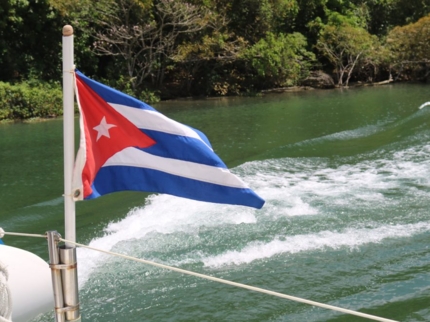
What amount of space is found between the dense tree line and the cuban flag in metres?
22.2

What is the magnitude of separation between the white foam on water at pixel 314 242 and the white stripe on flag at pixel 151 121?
3.14m

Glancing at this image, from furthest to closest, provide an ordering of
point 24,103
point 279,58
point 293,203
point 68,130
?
point 279,58, point 24,103, point 293,203, point 68,130

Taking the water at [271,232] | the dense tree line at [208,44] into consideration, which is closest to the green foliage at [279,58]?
the dense tree line at [208,44]

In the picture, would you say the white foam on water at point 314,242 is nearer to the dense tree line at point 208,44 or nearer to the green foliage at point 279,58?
the dense tree line at point 208,44

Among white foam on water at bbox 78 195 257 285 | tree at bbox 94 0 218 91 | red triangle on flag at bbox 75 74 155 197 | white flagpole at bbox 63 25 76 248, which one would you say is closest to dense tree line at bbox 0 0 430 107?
tree at bbox 94 0 218 91

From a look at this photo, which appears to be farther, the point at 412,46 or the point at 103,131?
the point at 412,46

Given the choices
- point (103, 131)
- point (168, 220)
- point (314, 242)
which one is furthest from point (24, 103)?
point (103, 131)

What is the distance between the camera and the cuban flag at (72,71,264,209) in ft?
11.4

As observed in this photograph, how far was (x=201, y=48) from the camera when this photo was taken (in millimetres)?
26969

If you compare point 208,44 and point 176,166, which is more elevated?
point 208,44

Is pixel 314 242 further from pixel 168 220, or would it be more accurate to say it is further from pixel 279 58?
pixel 279 58

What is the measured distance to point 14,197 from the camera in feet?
32.3

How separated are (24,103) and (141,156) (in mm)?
19445

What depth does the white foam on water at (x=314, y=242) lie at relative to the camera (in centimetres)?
656
